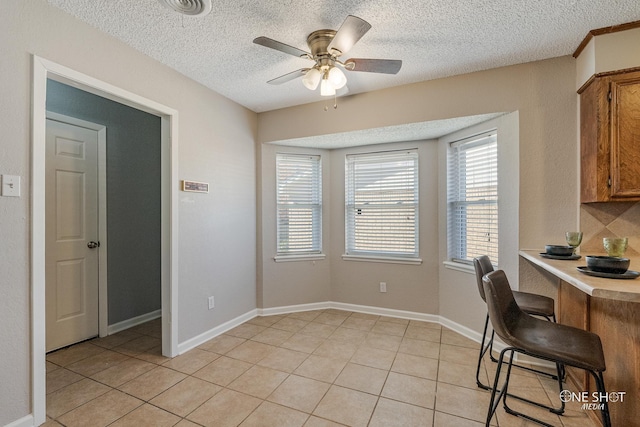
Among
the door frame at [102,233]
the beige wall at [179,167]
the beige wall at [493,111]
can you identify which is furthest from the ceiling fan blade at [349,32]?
the door frame at [102,233]

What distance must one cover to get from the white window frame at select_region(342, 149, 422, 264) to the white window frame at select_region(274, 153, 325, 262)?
40 cm

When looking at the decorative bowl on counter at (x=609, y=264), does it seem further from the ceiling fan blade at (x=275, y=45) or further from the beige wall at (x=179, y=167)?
the beige wall at (x=179, y=167)

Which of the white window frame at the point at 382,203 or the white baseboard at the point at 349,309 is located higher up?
the white window frame at the point at 382,203

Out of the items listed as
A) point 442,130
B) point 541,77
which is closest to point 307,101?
point 442,130

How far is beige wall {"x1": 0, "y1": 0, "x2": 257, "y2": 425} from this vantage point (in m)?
1.62

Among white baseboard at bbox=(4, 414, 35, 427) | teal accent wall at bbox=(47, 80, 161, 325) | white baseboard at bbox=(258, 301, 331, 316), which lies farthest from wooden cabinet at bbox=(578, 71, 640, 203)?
teal accent wall at bbox=(47, 80, 161, 325)

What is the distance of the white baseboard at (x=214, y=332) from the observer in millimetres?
2666

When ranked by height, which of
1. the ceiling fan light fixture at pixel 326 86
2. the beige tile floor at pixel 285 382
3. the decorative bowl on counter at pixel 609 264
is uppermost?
the ceiling fan light fixture at pixel 326 86

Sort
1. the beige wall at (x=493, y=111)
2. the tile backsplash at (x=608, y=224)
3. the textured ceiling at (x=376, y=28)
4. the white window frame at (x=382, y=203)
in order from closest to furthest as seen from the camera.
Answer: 1. the textured ceiling at (x=376, y=28)
2. the tile backsplash at (x=608, y=224)
3. the beige wall at (x=493, y=111)
4. the white window frame at (x=382, y=203)

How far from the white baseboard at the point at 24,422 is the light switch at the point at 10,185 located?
50.2 inches

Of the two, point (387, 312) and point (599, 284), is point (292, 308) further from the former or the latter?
→ point (599, 284)

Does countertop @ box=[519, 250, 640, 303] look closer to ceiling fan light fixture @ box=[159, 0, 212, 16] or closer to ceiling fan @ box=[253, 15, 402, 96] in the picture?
ceiling fan @ box=[253, 15, 402, 96]

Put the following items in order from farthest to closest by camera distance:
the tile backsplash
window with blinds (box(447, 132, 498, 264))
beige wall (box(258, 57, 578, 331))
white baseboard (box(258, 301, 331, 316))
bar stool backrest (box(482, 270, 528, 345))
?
white baseboard (box(258, 301, 331, 316)), window with blinds (box(447, 132, 498, 264)), beige wall (box(258, 57, 578, 331)), the tile backsplash, bar stool backrest (box(482, 270, 528, 345))

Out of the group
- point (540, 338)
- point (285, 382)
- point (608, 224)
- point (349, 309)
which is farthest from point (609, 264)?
point (349, 309)
